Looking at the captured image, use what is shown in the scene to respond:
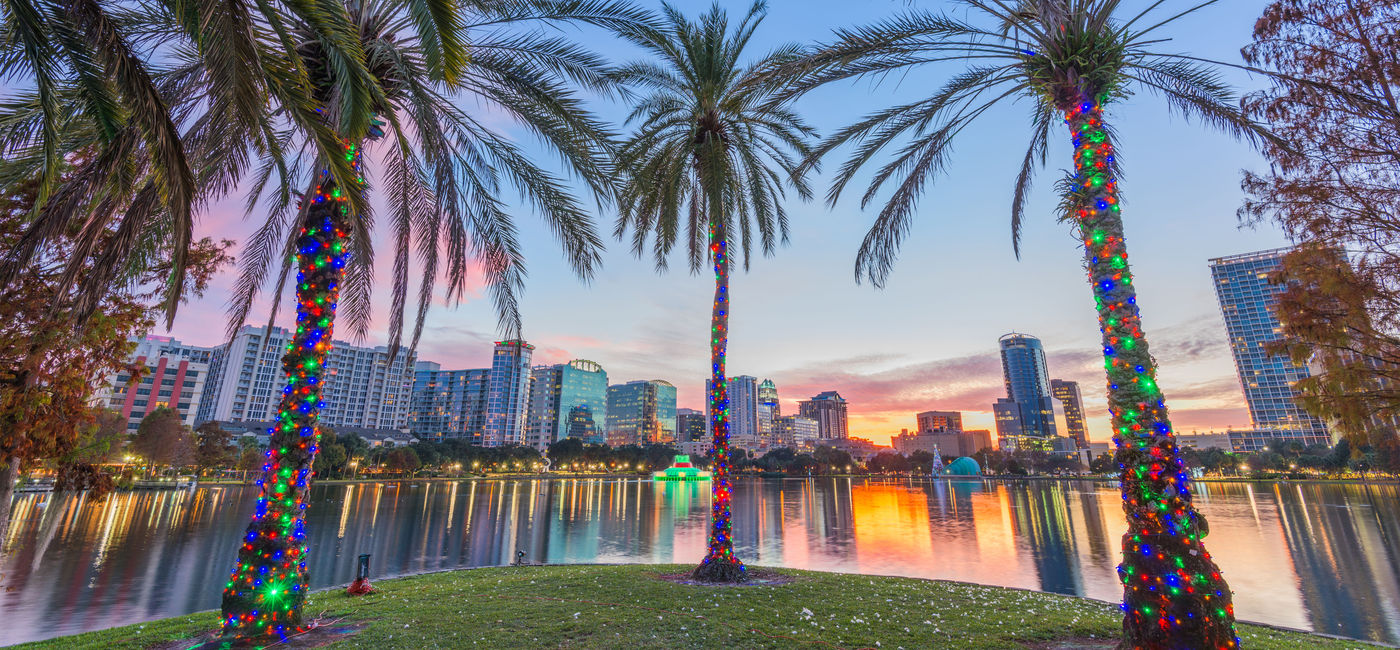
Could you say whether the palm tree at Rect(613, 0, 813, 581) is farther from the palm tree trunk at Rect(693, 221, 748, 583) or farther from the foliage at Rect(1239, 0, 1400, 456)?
the foliage at Rect(1239, 0, 1400, 456)

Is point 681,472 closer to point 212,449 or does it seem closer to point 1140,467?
point 212,449

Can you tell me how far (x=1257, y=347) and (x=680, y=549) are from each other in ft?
226

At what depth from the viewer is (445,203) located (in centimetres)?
1072

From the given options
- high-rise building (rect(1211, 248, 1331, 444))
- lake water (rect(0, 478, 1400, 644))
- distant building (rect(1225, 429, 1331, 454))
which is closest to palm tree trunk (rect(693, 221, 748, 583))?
lake water (rect(0, 478, 1400, 644))

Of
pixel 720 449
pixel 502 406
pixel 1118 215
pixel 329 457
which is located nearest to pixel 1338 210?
pixel 1118 215

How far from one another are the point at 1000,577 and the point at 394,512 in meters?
36.7

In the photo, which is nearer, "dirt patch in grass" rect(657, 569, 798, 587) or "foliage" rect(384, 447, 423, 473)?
"dirt patch in grass" rect(657, 569, 798, 587)

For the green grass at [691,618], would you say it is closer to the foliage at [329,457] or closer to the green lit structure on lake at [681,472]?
the foliage at [329,457]

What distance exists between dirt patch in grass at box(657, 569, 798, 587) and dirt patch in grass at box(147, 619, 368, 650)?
18.4 ft

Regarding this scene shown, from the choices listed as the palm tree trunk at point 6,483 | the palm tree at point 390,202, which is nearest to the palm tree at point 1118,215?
the palm tree at point 390,202

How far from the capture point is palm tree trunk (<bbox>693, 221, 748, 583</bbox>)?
35.7 feet

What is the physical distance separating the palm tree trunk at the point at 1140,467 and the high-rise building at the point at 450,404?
668ft

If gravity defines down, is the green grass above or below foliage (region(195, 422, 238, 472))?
below

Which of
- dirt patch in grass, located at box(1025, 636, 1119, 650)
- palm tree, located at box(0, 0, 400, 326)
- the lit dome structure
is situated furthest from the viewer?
the lit dome structure
